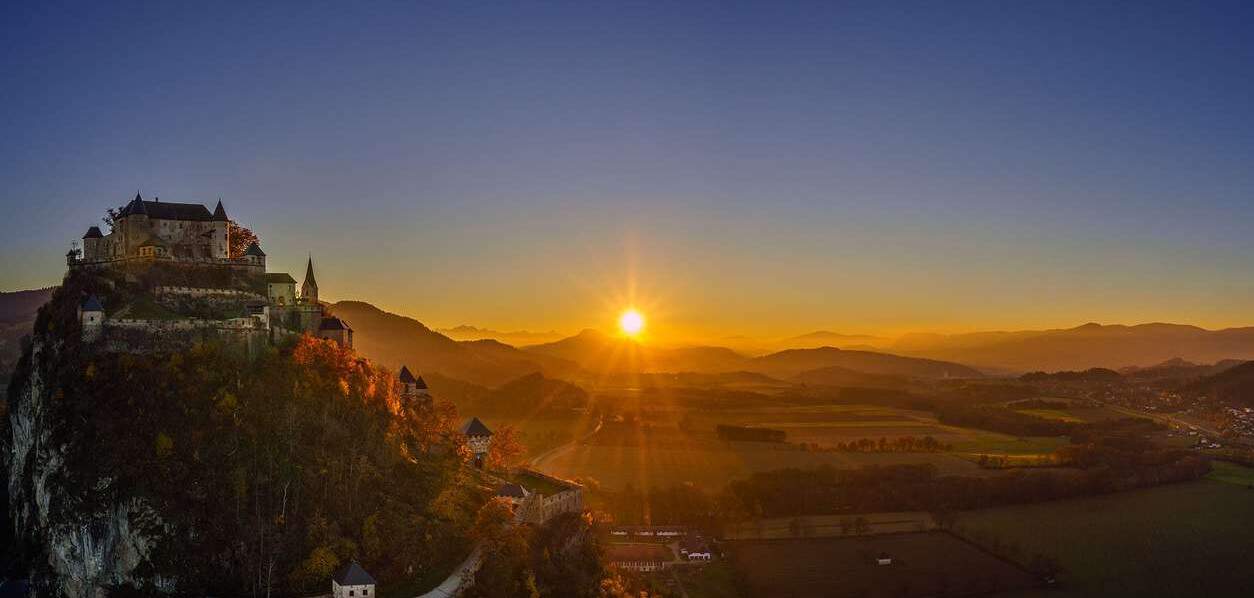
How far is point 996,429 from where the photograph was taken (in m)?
129

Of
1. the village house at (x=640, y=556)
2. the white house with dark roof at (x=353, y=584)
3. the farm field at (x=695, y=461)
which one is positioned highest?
the white house with dark roof at (x=353, y=584)

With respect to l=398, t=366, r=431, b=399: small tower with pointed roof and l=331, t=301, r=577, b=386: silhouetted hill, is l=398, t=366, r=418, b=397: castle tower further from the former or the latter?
l=331, t=301, r=577, b=386: silhouetted hill

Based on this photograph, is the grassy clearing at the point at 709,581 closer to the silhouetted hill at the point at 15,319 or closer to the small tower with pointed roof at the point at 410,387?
the small tower with pointed roof at the point at 410,387

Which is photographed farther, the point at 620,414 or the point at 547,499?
the point at 620,414

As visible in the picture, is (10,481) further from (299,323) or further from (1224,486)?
(1224,486)

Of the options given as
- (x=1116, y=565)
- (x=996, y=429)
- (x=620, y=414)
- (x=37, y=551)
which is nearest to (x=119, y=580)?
(x=37, y=551)

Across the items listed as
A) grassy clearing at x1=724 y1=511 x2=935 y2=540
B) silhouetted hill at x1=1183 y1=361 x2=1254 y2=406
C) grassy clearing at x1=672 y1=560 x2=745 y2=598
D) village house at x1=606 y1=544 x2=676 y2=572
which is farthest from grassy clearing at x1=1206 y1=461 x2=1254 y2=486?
village house at x1=606 y1=544 x2=676 y2=572

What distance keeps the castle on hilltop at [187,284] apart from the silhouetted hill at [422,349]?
6878 cm

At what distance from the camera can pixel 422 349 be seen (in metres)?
158

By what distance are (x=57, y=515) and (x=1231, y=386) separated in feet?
559

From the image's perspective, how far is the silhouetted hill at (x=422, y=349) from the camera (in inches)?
5512

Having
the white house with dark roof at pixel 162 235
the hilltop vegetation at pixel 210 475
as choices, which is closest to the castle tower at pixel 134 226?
the white house with dark roof at pixel 162 235

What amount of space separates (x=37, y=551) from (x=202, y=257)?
19.7 metres

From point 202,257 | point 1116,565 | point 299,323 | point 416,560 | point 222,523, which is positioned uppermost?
point 202,257
